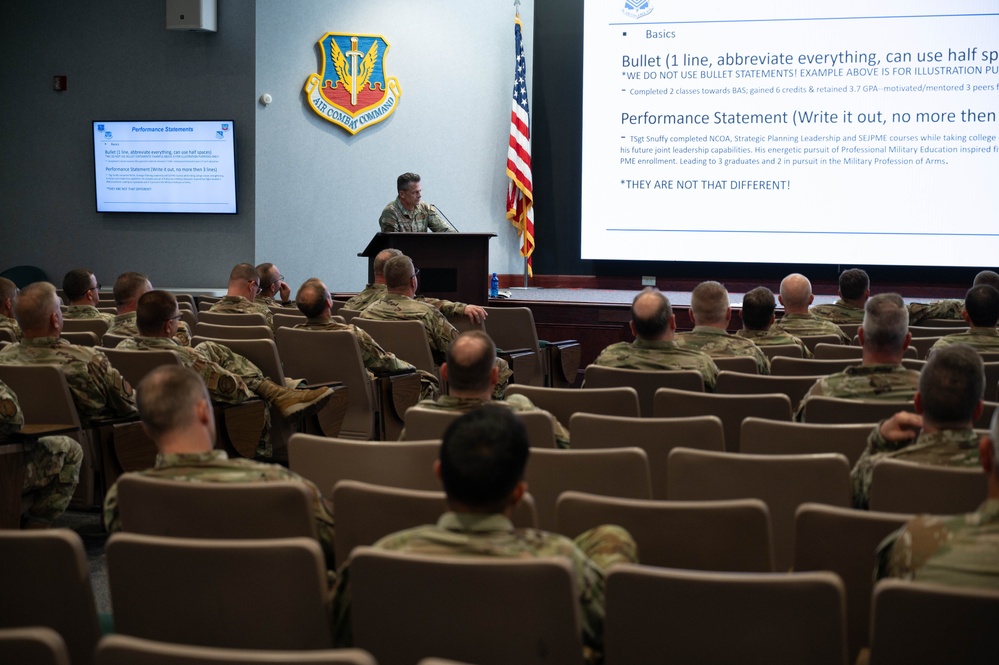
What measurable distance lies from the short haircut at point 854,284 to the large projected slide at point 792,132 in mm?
3780

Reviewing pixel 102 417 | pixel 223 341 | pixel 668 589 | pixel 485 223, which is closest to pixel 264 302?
pixel 223 341

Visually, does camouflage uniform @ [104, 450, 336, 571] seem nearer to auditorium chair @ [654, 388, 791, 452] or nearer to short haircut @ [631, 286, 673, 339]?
auditorium chair @ [654, 388, 791, 452]

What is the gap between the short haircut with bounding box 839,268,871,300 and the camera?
6551 mm

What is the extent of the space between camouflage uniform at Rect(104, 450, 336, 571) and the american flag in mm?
8689

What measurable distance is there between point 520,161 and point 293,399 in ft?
21.5

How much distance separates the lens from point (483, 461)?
205 cm

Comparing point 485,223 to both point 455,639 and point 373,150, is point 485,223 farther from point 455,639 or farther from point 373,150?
point 455,639

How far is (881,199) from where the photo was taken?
10008 mm

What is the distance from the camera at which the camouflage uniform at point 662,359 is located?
4613 mm

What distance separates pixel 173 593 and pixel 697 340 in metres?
3.49

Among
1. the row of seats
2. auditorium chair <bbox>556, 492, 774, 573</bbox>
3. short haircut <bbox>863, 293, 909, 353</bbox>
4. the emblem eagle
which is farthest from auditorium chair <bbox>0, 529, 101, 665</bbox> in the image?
the emblem eagle

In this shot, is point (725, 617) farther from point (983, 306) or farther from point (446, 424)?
point (983, 306)

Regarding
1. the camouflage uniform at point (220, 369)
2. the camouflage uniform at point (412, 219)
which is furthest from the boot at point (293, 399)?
the camouflage uniform at point (412, 219)

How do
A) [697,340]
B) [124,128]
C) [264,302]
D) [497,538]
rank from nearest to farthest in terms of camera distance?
[497,538], [697,340], [264,302], [124,128]
